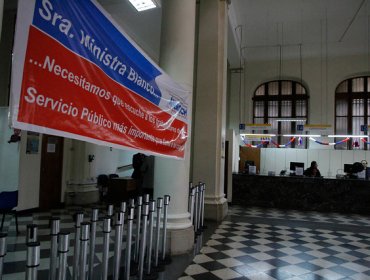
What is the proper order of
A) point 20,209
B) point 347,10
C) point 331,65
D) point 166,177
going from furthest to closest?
point 331,65
point 347,10
point 20,209
point 166,177

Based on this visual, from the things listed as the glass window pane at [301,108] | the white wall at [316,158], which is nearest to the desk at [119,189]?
the white wall at [316,158]

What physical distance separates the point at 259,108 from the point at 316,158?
316 cm

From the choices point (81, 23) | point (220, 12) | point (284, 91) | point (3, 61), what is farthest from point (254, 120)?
point (81, 23)

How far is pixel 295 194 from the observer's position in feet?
29.1

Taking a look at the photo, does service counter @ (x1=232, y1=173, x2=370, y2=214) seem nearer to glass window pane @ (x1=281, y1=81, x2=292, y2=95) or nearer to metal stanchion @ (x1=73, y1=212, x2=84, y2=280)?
glass window pane @ (x1=281, y1=81, x2=292, y2=95)

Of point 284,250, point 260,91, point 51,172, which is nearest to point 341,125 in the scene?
point 260,91

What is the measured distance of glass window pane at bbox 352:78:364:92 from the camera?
42.2 feet

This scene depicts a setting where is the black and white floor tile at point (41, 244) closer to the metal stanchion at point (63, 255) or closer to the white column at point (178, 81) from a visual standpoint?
the white column at point (178, 81)

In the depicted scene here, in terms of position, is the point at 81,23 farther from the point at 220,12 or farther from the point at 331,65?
the point at 331,65

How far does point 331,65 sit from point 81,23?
12.7 metres

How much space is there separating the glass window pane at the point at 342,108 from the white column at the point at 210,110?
317 inches

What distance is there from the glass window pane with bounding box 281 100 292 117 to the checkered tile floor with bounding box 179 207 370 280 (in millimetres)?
6982

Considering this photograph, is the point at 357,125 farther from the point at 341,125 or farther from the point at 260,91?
the point at 260,91

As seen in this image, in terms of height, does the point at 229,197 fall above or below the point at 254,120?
below
